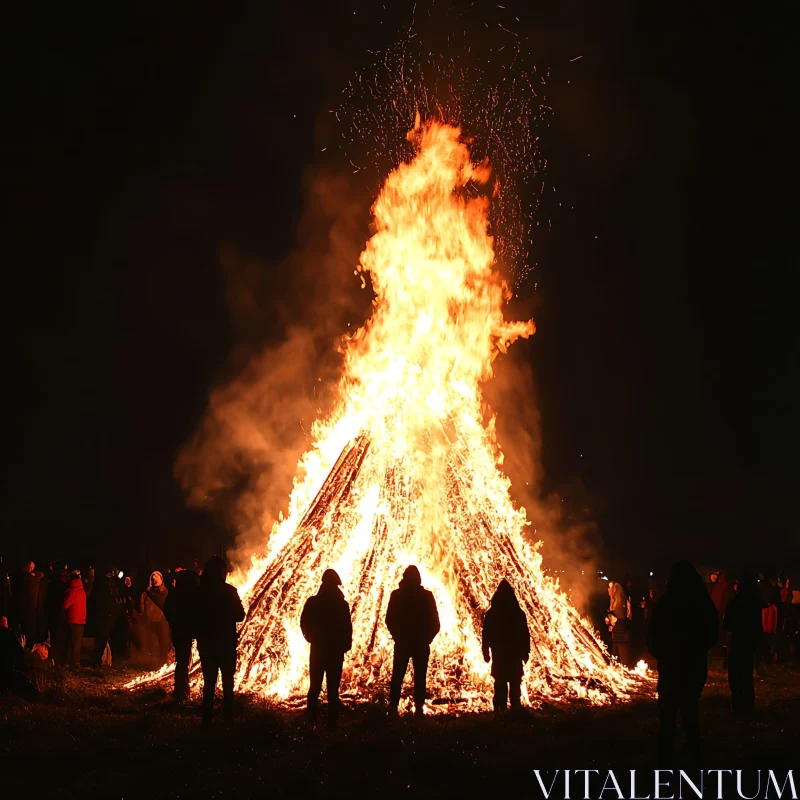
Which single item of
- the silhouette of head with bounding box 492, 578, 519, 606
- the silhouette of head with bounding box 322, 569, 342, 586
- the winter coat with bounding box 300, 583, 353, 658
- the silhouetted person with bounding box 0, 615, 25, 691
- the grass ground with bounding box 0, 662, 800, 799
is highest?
the silhouette of head with bounding box 322, 569, 342, 586

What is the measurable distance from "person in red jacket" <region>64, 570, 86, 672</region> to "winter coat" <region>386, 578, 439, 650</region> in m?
5.76

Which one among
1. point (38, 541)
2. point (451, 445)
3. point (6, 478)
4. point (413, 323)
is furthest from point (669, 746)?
point (6, 478)

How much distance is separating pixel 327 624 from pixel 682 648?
377 centimetres

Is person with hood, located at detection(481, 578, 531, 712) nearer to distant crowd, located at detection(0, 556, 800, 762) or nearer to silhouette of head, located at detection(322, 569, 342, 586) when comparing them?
distant crowd, located at detection(0, 556, 800, 762)

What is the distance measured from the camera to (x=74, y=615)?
A: 13594 mm

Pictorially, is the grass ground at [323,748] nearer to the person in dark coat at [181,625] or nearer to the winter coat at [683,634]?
the person in dark coat at [181,625]

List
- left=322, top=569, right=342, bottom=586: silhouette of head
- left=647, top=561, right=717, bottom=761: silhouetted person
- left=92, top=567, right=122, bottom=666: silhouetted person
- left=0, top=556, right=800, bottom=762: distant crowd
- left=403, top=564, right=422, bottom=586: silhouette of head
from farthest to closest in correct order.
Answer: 1. left=92, top=567, right=122, bottom=666: silhouetted person
2. left=403, top=564, right=422, bottom=586: silhouette of head
3. left=322, top=569, right=342, bottom=586: silhouette of head
4. left=0, top=556, right=800, bottom=762: distant crowd
5. left=647, top=561, right=717, bottom=761: silhouetted person

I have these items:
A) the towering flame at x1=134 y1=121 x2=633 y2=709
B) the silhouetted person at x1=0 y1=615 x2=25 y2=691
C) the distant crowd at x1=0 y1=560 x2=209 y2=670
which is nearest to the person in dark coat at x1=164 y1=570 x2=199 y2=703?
the towering flame at x1=134 y1=121 x2=633 y2=709

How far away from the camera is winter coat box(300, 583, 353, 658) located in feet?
31.6

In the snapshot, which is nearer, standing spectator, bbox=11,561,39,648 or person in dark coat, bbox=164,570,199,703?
person in dark coat, bbox=164,570,199,703

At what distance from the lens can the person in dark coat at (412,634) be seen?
10.2 metres

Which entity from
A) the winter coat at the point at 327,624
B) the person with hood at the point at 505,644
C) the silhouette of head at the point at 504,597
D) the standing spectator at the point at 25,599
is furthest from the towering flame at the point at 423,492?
the standing spectator at the point at 25,599

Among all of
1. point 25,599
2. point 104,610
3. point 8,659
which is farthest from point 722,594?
point 25,599

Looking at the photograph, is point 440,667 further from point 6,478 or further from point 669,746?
point 6,478
